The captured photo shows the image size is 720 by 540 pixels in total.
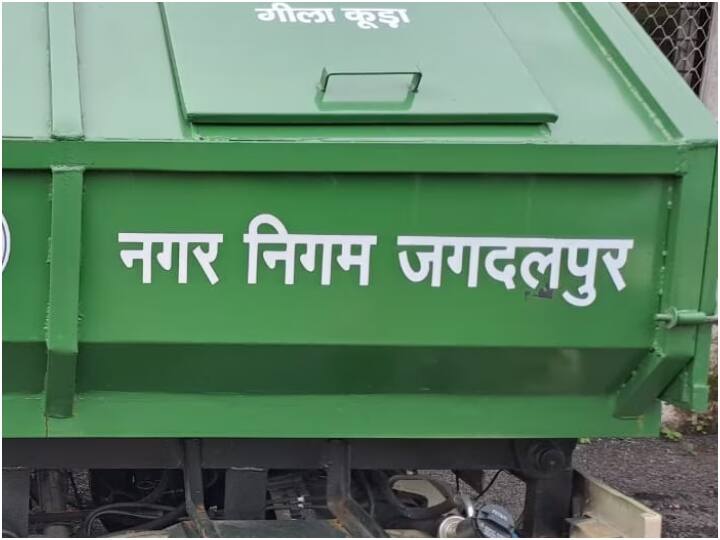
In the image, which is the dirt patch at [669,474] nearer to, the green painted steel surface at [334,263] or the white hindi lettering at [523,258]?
the green painted steel surface at [334,263]

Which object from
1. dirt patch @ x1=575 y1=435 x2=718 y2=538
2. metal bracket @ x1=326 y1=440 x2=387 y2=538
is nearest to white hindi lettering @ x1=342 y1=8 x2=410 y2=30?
metal bracket @ x1=326 y1=440 x2=387 y2=538

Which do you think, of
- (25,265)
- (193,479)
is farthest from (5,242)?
(193,479)

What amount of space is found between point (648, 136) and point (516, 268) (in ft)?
1.53

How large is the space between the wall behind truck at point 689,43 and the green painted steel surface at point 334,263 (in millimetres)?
2974

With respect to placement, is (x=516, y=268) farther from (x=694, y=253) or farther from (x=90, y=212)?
(x=90, y=212)

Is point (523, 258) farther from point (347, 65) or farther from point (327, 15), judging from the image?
point (327, 15)

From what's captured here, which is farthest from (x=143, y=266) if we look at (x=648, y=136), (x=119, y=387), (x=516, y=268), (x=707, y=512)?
(x=707, y=512)

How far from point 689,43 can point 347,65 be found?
143 inches

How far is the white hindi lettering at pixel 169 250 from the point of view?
2045mm

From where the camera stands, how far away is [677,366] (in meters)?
2.21

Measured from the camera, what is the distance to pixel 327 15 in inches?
96.2

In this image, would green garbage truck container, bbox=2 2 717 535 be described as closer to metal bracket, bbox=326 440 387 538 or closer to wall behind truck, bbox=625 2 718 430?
metal bracket, bbox=326 440 387 538

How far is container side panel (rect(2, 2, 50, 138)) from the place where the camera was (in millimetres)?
2027

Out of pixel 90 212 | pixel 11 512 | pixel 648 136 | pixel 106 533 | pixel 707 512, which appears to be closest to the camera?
pixel 90 212
